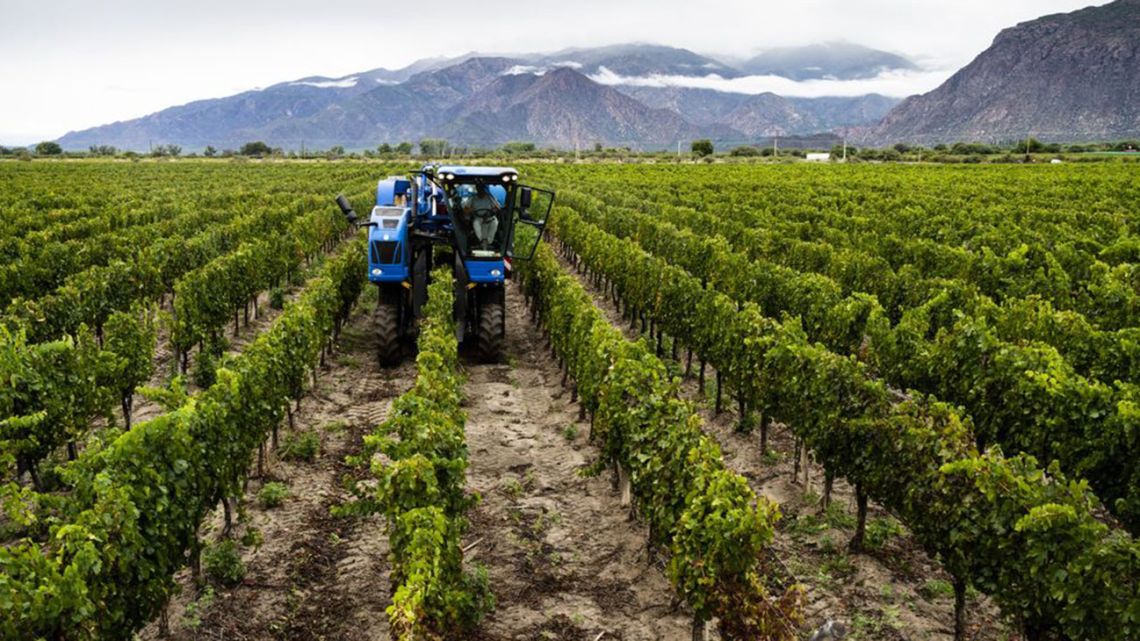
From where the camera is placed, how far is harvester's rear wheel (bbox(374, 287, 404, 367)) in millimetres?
15062

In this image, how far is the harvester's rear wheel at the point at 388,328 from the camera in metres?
15.1

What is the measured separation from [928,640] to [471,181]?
33.6 ft

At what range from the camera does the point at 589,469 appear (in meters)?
9.59

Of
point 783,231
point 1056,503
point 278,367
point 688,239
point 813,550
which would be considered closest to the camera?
point 1056,503

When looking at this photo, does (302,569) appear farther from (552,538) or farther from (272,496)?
(552,538)

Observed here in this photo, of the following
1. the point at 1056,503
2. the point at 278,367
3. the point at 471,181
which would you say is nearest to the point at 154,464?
the point at 278,367

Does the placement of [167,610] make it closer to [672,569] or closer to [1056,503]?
[672,569]

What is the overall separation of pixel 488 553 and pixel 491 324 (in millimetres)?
7030

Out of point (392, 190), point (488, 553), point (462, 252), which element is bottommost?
point (488, 553)

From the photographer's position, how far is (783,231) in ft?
82.8

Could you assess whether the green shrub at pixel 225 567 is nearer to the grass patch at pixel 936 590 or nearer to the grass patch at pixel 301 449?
the grass patch at pixel 301 449

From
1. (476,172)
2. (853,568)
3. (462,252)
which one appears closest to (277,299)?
(462,252)

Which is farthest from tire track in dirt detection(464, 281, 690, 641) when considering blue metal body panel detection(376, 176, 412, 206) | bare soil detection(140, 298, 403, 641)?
blue metal body panel detection(376, 176, 412, 206)

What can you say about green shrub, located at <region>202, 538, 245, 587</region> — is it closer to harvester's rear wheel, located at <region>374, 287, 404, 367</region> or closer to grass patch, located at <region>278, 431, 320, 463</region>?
grass patch, located at <region>278, 431, 320, 463</region>
